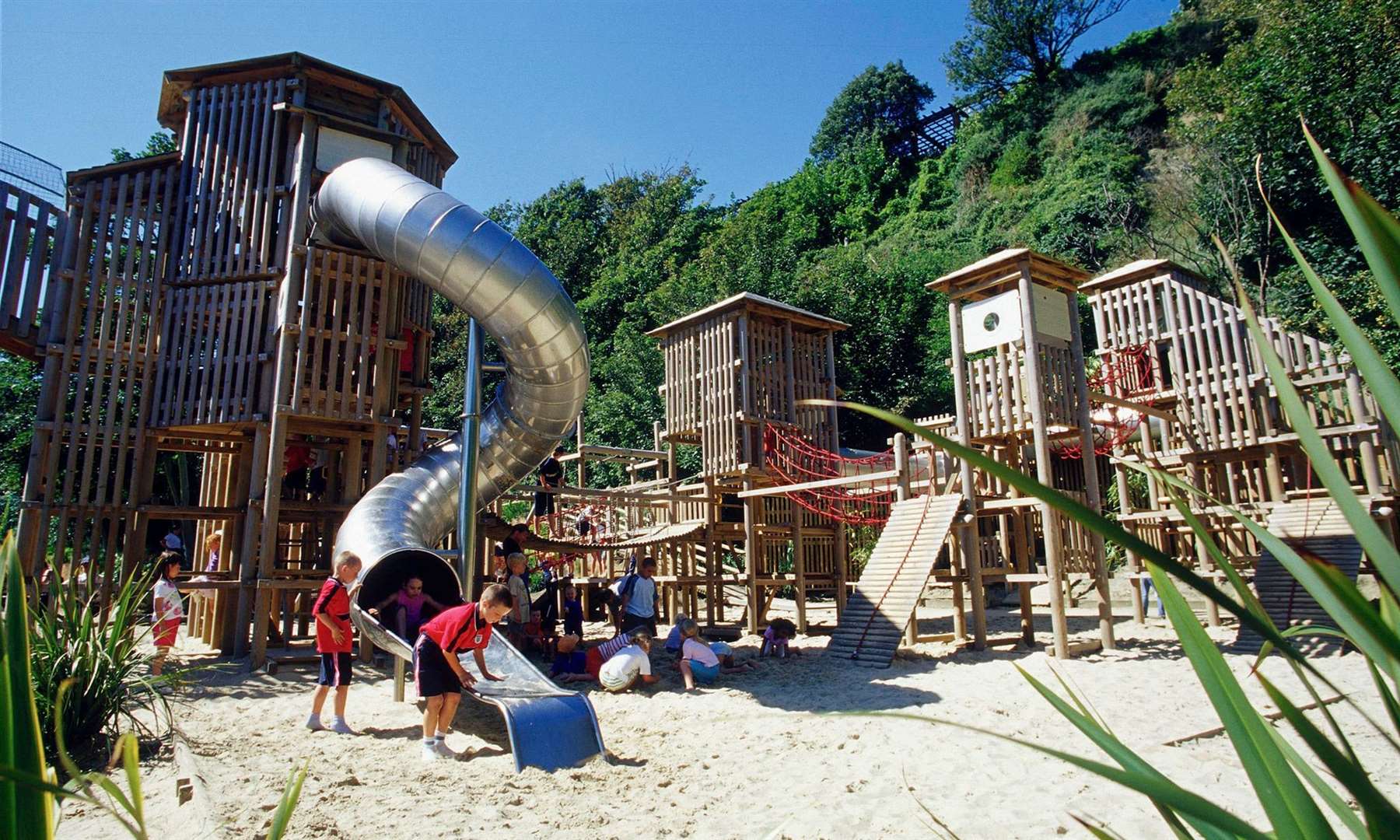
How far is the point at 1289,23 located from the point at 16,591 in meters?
25.0

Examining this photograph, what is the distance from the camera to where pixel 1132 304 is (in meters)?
14.1

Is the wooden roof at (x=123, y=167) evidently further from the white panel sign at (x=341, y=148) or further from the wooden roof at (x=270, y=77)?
the white panel sign at (x=341, y=148)

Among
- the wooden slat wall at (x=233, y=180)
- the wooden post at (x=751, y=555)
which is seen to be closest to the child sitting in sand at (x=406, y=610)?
the wooden slat wall at (x=233, y=180)

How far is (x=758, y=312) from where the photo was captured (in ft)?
Answer: 44.7

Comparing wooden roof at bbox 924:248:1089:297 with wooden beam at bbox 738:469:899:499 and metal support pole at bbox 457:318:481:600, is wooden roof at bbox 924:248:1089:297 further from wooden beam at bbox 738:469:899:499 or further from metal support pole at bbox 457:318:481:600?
metal support pole at bbox 457:318:481:600

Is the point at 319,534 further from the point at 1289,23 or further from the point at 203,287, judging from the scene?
the point at 1289,23

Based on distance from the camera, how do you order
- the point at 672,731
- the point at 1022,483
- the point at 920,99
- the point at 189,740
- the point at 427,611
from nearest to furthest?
the point at 1022,483
the point at 189,740
the point at 672,731
the point at 427,611
the point at 920,99

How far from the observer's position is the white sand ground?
15.1 feet

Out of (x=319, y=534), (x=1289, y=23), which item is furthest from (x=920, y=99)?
(x=319, y=534)

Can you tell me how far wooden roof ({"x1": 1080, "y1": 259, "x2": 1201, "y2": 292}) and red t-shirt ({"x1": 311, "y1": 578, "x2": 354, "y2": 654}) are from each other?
37.2 feet

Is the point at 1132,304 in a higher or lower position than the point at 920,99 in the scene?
lower

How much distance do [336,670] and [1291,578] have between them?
9.77 m

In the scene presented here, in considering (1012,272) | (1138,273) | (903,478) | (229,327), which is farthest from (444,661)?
(1138,273)

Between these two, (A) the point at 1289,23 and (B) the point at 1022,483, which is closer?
(B) the point at 1022,483
